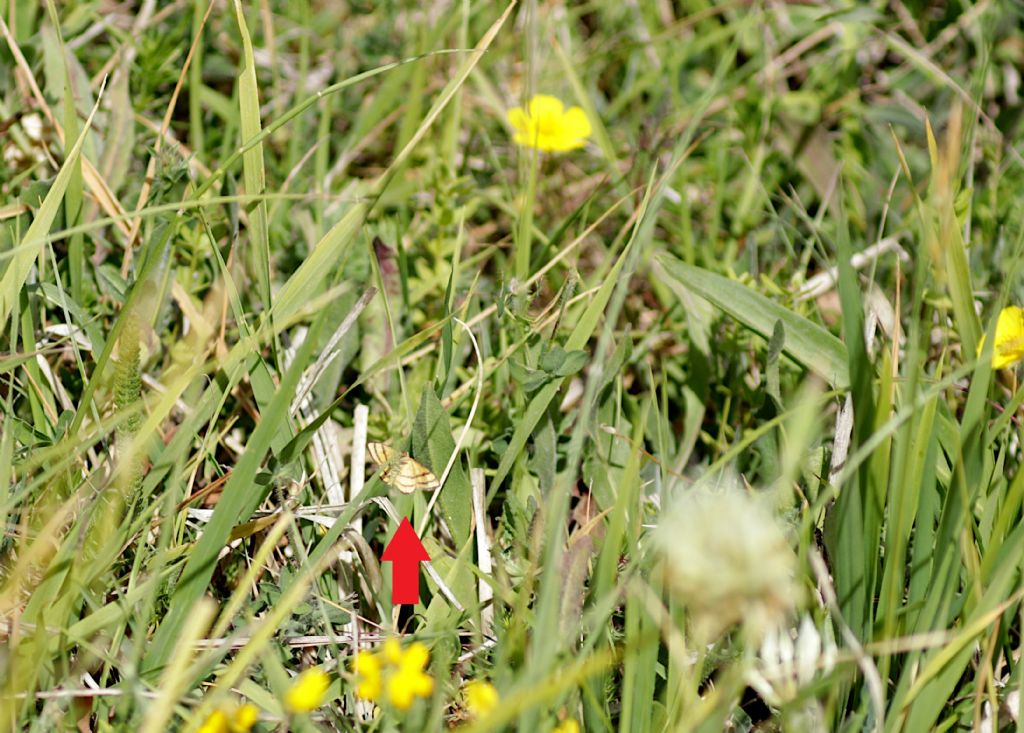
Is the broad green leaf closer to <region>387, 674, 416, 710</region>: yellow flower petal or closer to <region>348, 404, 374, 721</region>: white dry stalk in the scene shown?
<region>348, 404, 374, 721</region>: white dry stalk

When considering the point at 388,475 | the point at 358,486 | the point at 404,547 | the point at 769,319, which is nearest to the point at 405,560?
the point at 404,547

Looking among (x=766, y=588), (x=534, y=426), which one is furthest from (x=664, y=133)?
(x=766, y=588)

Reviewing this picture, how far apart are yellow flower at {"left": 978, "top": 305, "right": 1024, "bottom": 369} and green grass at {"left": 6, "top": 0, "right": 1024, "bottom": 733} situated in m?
0.07

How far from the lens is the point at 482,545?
1494mm

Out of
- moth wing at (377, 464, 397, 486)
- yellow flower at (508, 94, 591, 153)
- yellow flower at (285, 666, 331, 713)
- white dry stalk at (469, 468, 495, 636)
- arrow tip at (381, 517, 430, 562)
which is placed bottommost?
white dry stalk at (469, 468, 495, 636)

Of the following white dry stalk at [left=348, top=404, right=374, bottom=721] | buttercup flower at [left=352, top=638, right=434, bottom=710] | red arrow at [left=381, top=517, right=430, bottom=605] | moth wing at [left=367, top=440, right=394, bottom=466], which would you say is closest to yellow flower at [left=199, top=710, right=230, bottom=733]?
buttercup flower at [left=352, top=638, right=434, bottom=710]

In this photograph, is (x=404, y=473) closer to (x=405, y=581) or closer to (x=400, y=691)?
(x=405, y=581)

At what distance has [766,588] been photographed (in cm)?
77

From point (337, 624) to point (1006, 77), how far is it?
81.1 inches

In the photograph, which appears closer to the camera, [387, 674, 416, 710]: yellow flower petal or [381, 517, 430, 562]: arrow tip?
[387, 674, 416, 710]: yellow flower petal

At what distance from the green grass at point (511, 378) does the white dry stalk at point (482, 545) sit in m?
0.01

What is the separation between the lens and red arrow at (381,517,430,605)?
1378 millimetres

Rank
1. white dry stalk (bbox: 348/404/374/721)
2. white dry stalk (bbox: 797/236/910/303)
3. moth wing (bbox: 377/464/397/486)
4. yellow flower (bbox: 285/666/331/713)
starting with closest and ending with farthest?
yellow flower (bbox: 285/666/331/713), white dry stalk (bbox: 348/404/374/721), moth wing (bbox: 377/464/397/486), white dry stalk (bbox: 797/236/910/303)

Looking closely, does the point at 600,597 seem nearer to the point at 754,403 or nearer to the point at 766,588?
the point at 766,588
